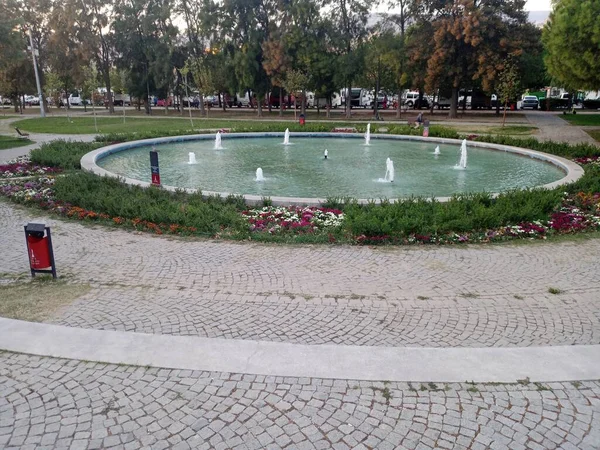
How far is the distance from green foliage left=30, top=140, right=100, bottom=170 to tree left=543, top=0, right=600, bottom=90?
2067cm

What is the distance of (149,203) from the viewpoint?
1117 cm

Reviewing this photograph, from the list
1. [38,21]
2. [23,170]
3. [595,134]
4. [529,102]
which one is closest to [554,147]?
[595,134]

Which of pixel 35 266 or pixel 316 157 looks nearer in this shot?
pixel 35 266

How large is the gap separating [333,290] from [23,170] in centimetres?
1353

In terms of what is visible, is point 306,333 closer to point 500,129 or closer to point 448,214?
point 448,214

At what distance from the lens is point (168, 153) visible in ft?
72.2

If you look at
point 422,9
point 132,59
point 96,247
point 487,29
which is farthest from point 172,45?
point 96,247

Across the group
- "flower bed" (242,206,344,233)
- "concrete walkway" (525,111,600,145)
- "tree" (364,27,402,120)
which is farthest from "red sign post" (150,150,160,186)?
"tree" (364,27,402,120)

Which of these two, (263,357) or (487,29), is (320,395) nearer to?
(263,357)

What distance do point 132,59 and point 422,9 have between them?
2947 cm

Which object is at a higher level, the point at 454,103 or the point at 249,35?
the point at 249,35

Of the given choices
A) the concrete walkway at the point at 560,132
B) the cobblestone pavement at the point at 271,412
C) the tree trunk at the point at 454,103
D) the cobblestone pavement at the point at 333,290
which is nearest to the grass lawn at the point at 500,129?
the concrete walkway at the point at 560,132

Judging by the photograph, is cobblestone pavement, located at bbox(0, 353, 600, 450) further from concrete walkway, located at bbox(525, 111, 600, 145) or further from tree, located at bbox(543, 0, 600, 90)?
concrete walkway, located at bbox(525, 111, 600, 145)

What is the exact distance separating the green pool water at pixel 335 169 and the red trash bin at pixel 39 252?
7.02 meters
